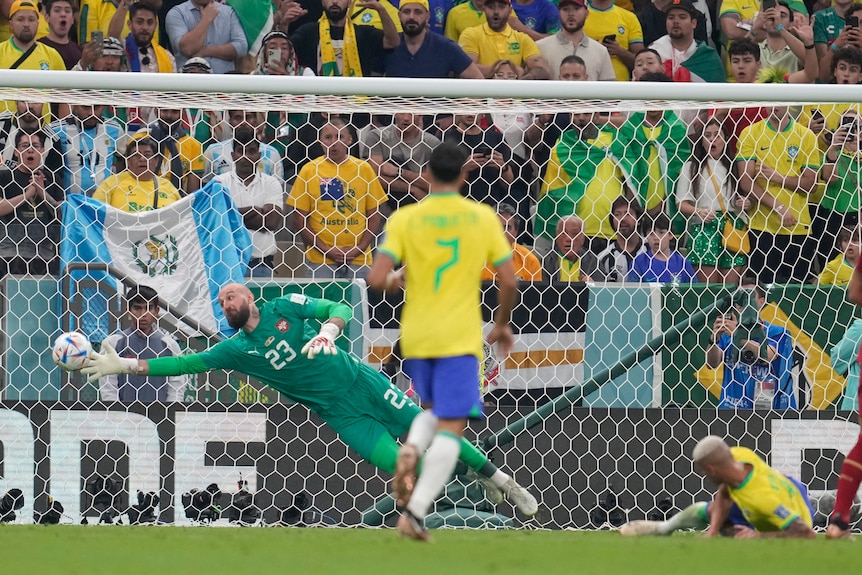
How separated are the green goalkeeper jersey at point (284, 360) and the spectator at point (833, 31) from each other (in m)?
6.17

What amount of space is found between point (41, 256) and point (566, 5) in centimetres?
548

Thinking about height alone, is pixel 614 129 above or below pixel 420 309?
above

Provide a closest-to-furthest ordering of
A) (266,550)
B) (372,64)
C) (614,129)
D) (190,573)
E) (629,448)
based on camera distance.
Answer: (190,573) < (266,550) < (629,448) < (614,129) < (372,64)

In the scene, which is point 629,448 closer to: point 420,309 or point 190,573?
point 420,309

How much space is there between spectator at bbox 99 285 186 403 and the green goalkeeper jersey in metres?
0.87

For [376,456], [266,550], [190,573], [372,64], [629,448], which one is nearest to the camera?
[190,573]

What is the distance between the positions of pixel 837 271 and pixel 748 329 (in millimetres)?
946

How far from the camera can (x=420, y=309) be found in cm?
593

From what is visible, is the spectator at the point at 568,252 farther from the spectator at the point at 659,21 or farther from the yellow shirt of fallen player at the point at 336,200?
the spectator at the point at 659,21

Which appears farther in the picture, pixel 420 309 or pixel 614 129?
pixel 614 129

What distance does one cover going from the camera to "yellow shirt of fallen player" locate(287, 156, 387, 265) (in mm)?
9320

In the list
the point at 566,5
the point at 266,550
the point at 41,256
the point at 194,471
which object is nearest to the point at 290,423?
the point at 194,471

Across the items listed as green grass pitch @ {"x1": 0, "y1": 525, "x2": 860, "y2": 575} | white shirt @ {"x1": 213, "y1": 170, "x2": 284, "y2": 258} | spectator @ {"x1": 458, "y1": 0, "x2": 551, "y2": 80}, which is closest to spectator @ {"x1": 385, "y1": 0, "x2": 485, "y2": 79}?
spectator @ {"x1": 458, "y1": 0, "x2": 551, "y2": 80}

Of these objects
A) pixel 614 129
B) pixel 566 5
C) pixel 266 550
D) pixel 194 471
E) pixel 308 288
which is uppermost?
pixel 566 5
